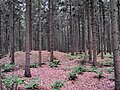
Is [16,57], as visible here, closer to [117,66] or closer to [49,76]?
[49,76]

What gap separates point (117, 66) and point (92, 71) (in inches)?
233

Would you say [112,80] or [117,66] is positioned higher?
[117,66]

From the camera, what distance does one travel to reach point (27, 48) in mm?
12297

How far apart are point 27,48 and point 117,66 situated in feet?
18.8

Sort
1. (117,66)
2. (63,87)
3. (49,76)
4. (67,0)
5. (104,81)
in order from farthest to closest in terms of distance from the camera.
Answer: (67,0)
(49,76)
(104,81)
(63,87)
(117,66)

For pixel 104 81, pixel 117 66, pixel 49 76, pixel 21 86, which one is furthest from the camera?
pixel 49 76

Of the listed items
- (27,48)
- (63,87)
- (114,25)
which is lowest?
(63,87)

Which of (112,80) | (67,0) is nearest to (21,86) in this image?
(112,80)

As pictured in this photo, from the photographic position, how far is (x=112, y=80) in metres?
11.7

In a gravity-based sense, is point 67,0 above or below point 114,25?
above

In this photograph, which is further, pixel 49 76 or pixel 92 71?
pixel 92 71

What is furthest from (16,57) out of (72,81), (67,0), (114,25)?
(114,25)

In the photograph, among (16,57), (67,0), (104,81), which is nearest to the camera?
(104,81)

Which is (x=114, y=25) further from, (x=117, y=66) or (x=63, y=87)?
(x=63, y=87)
